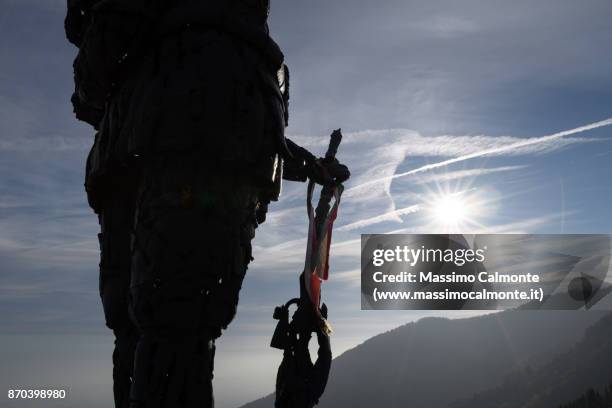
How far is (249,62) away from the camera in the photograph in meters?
3.20

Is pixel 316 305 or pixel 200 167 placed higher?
pixel 200 167

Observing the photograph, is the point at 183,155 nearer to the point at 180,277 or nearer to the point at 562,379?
the point at 180,277

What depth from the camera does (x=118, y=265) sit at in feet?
11.9

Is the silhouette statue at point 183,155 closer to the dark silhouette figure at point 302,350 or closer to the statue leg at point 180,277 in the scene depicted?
the statue leg at point 180,277

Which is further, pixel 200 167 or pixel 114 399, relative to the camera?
pixel 114 399

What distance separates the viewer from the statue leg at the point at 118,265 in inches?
141

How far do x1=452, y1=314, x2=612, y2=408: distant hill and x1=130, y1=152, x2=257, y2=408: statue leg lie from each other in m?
161

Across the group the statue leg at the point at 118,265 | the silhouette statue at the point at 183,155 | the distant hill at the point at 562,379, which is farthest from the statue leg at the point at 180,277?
the distant hill at the point at 562,379

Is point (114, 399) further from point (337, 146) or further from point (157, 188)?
point (337, 146)

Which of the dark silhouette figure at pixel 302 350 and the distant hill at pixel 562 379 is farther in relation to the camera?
the distant hill at pixel 562 379

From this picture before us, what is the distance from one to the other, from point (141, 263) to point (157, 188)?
395mm

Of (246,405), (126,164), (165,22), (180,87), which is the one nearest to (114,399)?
(126,164)

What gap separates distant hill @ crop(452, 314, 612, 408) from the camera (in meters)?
150

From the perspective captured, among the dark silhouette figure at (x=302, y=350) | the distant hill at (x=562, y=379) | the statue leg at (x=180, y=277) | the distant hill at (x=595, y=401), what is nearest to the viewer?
the statue leg at (x=180, y=277)
